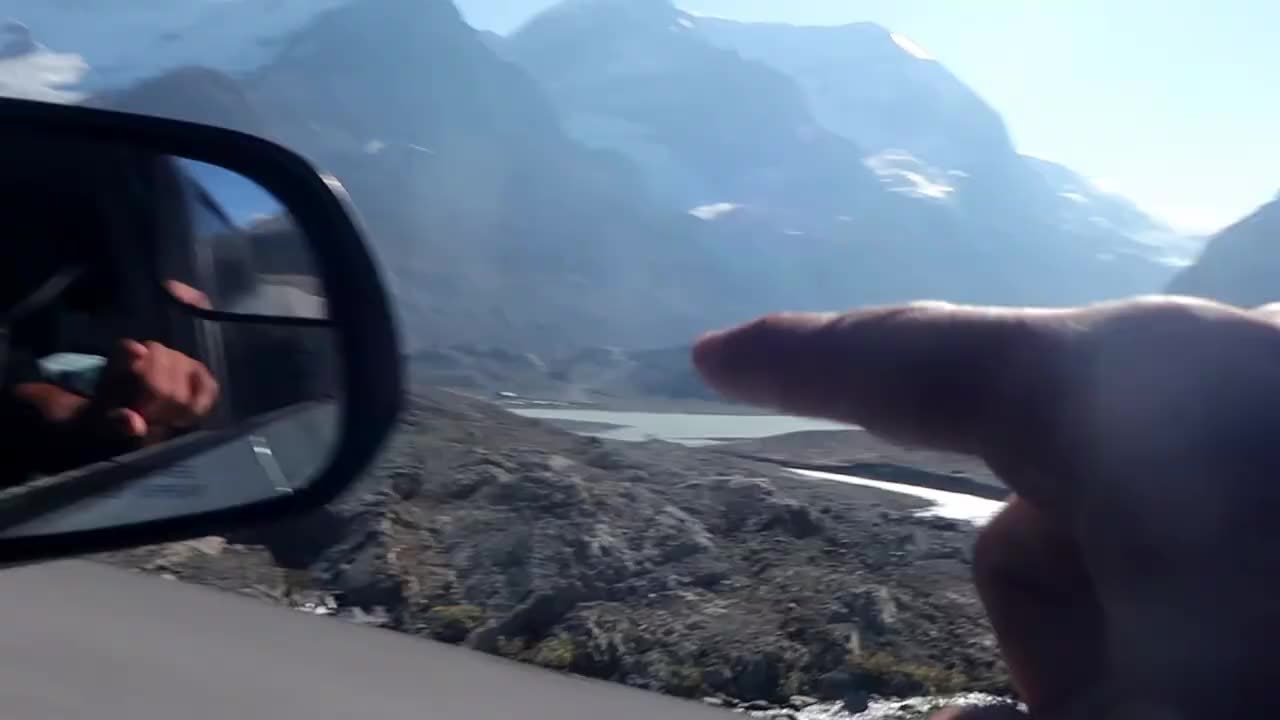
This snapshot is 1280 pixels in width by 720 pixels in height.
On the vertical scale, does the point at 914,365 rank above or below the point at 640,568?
above

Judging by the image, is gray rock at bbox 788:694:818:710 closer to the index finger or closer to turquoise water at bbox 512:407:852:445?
turquoise water at bbox 512:407:852:445

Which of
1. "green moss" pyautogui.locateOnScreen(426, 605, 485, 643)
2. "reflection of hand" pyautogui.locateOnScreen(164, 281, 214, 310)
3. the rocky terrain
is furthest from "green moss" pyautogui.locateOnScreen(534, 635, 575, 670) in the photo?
"reflection of hand" pyautogui.locateOnScreen(164, 281, 214, 310)

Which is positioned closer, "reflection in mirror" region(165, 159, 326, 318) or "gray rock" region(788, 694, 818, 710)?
"reflection in mirror" region(165, 159, 326, 318)

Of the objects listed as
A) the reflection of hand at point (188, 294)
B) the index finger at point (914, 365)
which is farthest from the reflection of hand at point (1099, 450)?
the reflection of hand at point (188, 294)

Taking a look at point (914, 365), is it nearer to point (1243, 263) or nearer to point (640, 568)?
point (640, 568)

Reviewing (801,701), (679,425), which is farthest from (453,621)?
(679,425)

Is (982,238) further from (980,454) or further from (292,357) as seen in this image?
(980,454)

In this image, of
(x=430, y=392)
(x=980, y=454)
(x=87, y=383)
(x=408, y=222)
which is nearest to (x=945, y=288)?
(x=430, y=392)
